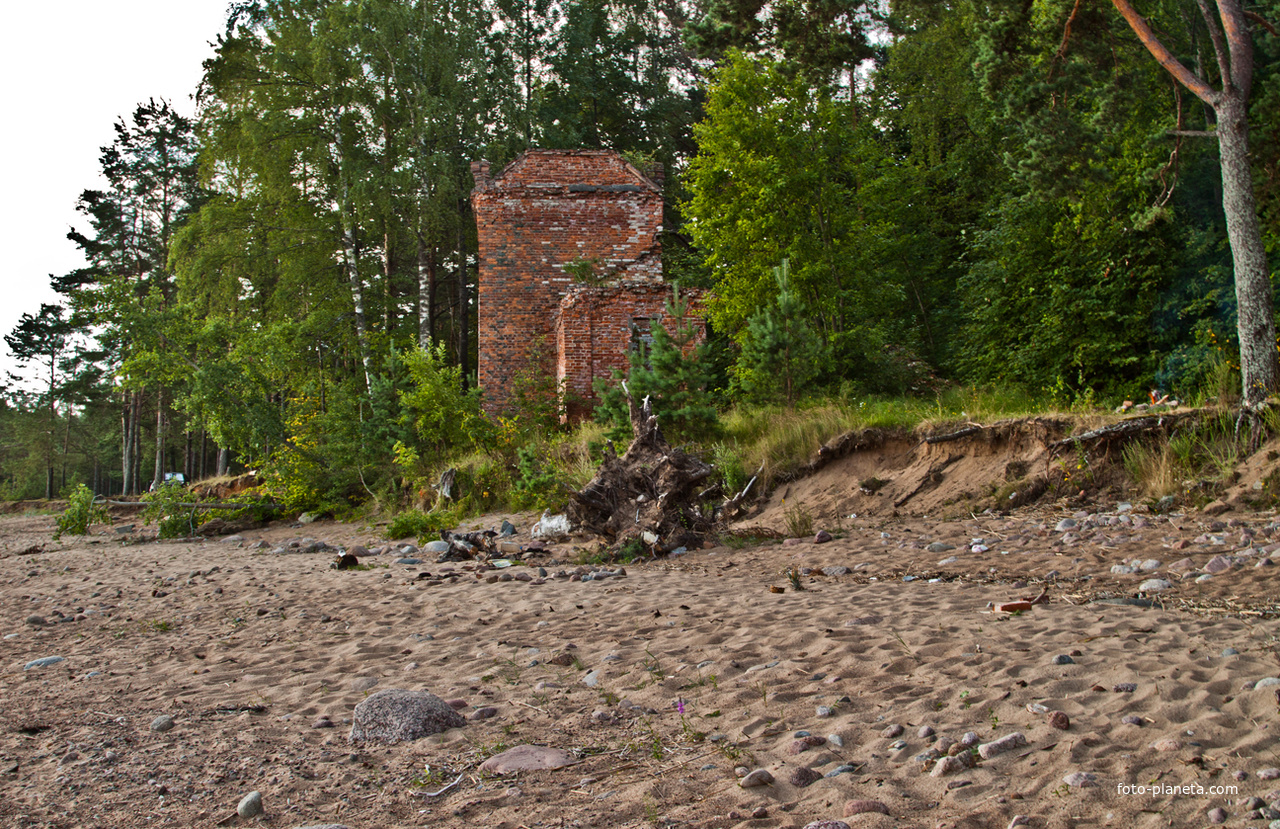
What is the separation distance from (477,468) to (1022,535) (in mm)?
9348

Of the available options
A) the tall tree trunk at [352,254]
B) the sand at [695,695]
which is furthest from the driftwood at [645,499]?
the tall tree trunk at [352,254]

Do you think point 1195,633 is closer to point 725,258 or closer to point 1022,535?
point 1022,535

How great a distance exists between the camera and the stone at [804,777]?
2449mm

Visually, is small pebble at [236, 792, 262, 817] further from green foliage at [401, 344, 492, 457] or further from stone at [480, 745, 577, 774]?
green foliage at [401, 344, 492, 457]

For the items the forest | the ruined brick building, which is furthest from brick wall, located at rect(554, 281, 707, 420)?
the ruined brick building

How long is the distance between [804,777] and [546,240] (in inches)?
753

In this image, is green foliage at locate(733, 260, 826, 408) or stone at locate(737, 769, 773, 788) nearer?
stone at locate(737, 769, 773, 788)

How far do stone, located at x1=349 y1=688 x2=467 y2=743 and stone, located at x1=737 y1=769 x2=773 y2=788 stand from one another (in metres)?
1.31

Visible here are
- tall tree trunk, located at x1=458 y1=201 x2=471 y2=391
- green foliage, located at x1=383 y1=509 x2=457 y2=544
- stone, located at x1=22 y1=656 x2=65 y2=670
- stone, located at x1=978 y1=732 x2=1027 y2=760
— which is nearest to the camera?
stone, located at x1=978 y1=732 x2=1027 y2=760

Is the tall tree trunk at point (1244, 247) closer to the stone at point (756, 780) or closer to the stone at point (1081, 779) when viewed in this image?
the stone at point (1081, 779)

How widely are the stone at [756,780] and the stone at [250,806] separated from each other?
156 cm

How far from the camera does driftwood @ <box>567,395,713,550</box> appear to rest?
8609 mm

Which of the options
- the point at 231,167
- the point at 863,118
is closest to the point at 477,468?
the point at 231,167

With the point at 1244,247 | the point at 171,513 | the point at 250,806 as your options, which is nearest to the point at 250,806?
the point at 250,806
